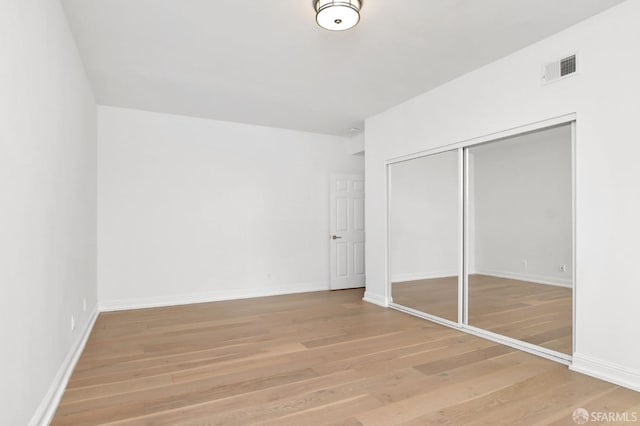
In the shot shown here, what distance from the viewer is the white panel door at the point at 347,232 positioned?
6.39 m

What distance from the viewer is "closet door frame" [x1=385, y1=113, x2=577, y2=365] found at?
2955 mm

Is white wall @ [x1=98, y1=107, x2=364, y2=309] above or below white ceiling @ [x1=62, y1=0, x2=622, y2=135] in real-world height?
below

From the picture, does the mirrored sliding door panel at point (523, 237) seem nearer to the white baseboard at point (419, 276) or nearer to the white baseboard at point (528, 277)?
the white baseboard at point (528, 277)

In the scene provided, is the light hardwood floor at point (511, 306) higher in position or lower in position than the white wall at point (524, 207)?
lower

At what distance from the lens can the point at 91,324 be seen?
4.05 meters

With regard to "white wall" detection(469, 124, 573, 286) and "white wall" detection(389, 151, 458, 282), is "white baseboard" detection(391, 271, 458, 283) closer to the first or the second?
"white wall" detection(389, 151, 458, 282)

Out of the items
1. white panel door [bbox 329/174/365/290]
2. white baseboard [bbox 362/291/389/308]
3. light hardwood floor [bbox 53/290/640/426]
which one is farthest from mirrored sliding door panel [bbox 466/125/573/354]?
white panel door [bbox 329/174/365/290]

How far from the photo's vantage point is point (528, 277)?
362 centimetres

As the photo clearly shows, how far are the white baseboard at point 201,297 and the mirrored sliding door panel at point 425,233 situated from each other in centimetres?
177

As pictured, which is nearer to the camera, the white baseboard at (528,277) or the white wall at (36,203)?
the white wall at (36,203)

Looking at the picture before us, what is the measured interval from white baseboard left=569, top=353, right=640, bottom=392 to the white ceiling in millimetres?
2714

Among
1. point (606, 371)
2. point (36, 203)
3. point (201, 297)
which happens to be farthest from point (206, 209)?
point (606, 371)

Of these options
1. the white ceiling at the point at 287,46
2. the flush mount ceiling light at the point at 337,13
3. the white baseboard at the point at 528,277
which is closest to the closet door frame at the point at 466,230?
the white baseboard at the point at 528,277

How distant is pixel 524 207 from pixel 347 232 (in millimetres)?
3375
